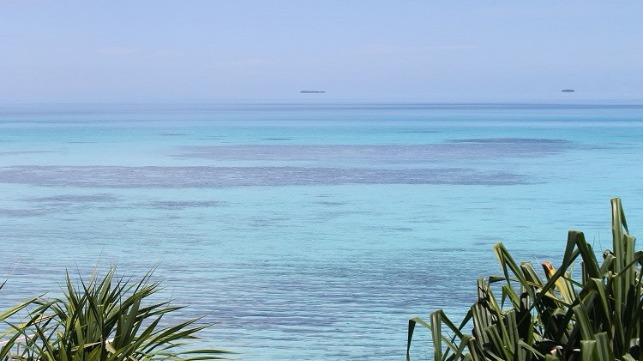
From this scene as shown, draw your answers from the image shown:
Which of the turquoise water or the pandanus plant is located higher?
the pandanus plant

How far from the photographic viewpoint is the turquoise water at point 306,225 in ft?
33.7

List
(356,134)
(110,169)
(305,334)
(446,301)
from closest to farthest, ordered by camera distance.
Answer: (305,334), (446,301), (110,169), (356,134)

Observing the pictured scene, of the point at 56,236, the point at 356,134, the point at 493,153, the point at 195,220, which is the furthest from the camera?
the point at 356,134

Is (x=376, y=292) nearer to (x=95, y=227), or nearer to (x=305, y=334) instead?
(x=305, y=334)

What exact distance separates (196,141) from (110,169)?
13318 millimetres

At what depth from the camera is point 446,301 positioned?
10.7m

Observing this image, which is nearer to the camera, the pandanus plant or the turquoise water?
the pandanus plant

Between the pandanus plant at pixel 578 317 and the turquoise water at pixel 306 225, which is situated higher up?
the pandanus plant at pixel 578 317

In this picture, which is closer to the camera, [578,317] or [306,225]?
[578,317]

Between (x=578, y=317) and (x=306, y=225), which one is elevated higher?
(x=578, y=317)

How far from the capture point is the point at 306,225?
17.2 meters

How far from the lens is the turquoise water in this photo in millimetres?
10281

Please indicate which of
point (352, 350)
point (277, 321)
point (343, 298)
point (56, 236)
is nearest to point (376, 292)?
point (343, 298)

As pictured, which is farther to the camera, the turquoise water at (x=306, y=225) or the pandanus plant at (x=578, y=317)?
the turquoise water at (x=306, y=225)
